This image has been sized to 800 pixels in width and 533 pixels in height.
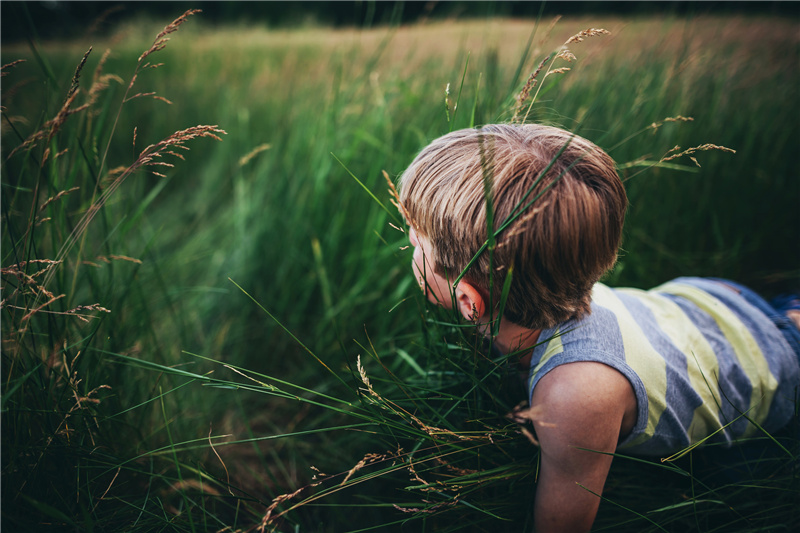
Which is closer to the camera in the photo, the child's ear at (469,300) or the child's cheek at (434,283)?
the child's ear at (469,300)

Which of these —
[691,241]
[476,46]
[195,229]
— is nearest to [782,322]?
[691,241]

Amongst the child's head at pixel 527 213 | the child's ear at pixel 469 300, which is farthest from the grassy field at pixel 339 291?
the child's head at pixel 527 213

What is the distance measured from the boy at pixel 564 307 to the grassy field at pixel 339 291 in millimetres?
102

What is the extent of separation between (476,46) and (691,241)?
148 centimetres

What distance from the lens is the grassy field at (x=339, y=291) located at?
90 centimetres

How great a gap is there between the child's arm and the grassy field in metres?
0.09

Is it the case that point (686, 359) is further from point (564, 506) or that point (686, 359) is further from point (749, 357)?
point (564, 506)

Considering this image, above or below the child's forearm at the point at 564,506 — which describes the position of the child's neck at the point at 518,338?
above

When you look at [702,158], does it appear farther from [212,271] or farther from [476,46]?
[212,271]

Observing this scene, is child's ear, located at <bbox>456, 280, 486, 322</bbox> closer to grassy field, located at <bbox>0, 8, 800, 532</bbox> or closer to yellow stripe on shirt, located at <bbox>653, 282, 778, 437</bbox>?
grassy field, located at <bbox>0, 8, 800, 532</bbox>

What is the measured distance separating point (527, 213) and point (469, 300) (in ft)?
0.74

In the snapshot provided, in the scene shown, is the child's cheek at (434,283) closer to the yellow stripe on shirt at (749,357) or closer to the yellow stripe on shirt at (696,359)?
the yellow stripe on shirt at (696,359)

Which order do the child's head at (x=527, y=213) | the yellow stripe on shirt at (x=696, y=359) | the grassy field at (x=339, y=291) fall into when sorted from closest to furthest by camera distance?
the child's head at (x=527, y=213)
the grassy field at (x=339, y=291)
the yellow stripe on shirt at (x=696, y=359)

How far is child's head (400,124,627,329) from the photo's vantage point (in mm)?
786
